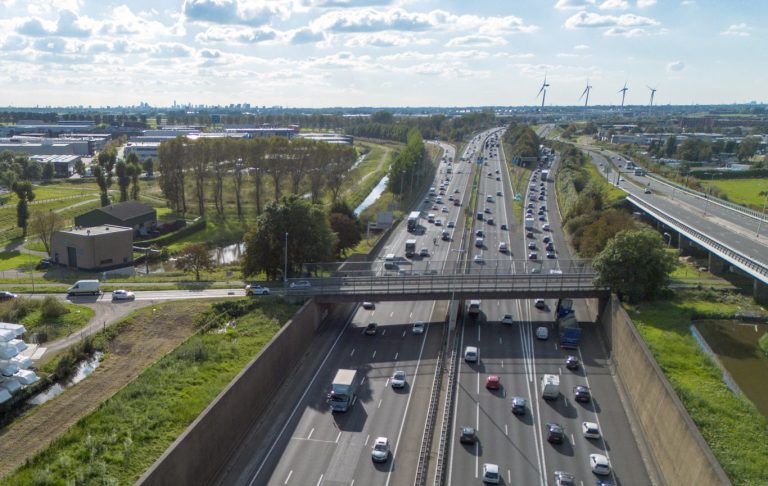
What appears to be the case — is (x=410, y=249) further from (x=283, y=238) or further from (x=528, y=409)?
(x=528, y=409)

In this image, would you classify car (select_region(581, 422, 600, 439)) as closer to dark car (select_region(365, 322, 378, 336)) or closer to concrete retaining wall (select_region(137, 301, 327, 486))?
dark car (select_region(365, 322, 378, 336))

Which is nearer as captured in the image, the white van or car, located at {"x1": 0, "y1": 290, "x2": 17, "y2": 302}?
car, located at {"x1": 0, "y1": 290, "x2": 17, "y2": 302}

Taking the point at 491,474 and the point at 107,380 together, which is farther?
the point at 107,380

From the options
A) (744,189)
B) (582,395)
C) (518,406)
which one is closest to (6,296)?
(518,406)

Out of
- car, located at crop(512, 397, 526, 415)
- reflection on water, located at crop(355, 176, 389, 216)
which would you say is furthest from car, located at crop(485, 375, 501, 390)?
reflection on water, located at crop(355, 176, 389, 216)

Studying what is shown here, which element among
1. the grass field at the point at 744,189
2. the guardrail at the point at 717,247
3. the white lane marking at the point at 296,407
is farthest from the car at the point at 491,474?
the grass field at the point at 744,189

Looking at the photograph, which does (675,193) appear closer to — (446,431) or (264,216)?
(264,216)

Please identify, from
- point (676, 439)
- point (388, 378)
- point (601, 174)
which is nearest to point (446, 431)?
point (388, 378)

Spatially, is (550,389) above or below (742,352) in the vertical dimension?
below
